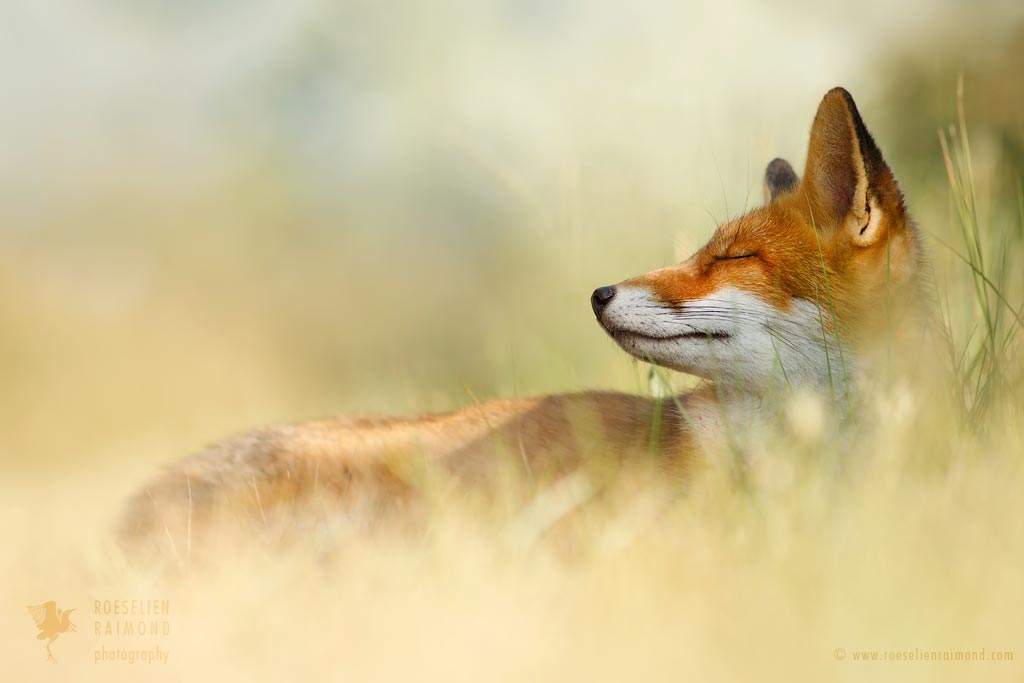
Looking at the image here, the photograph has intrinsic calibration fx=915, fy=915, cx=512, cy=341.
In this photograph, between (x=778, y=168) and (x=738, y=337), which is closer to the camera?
(x=738, y=337)

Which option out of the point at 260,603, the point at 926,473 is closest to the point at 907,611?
the point at 926,473

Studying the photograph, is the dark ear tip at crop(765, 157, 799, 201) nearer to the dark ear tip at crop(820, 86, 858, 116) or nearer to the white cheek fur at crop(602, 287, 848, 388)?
the dark ear tip at crop(820, 86, 858, 116)

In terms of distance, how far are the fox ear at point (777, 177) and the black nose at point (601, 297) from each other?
4.52 feet

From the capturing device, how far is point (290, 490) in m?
3.73

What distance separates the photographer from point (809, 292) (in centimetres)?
367

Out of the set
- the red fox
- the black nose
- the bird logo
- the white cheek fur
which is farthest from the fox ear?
the bird logo

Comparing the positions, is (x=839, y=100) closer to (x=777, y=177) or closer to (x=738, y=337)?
(x=738, y=337)

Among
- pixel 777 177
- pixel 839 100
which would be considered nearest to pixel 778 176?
pixel 777 177

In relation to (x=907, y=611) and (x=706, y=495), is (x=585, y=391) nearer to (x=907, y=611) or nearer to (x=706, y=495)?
(x=706, y=495)

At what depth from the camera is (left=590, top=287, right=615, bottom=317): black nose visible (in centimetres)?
374

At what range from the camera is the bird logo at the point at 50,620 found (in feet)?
8.54

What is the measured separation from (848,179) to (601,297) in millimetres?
1096

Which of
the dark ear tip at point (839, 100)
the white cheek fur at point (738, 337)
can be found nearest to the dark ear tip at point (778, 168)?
the dark ear tip at point (839, 100)

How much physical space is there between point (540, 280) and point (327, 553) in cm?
397
